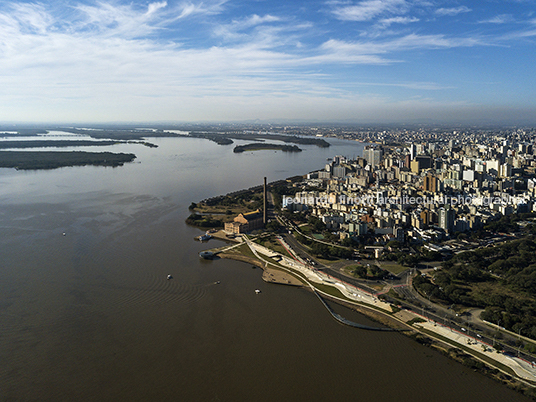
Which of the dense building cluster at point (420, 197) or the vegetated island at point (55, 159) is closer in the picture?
the dense building cluster at point (420, 197)

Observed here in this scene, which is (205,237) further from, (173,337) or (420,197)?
(420,197)

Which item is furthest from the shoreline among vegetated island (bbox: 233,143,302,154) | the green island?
vegetated island (bbox: 233,143,302,154)

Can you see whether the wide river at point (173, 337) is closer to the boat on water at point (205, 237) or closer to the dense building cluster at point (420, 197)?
the boat on water at point (205, 237)

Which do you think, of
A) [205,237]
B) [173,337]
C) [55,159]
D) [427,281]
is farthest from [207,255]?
[55,159]

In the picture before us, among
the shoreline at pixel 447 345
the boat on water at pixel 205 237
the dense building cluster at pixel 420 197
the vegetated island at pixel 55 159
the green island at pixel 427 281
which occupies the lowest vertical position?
the shoreline at pixel 447 345

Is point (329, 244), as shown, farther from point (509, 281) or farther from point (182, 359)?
point (182, 359)

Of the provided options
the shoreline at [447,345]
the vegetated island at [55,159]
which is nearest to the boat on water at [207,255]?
the shoreline at [447,345]
